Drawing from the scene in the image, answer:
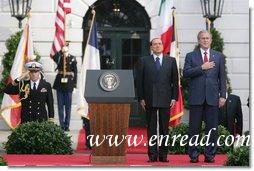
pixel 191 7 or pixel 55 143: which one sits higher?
pixel 191 7

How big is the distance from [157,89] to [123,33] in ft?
27.5

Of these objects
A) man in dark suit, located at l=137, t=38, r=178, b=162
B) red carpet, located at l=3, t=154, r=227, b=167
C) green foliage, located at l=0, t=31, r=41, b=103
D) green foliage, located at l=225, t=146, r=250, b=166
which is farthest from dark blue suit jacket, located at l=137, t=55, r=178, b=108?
green foliage, located at l=0, t=31, r=41, b=103

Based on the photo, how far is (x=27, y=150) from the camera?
12281 millimetres

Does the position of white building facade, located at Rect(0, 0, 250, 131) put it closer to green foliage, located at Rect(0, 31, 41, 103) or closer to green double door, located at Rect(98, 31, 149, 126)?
green foliage, located at Rect(0, 31, 41, 103)

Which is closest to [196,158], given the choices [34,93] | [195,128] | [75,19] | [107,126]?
[195,128]

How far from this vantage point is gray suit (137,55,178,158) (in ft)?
36.2

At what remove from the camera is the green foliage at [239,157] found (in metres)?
9.49

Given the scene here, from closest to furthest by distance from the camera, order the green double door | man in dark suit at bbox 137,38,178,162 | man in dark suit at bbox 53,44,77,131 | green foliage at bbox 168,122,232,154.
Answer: man in dark suit at bbox 137,38,178,162
green foliage at bbox 168,122,232,154
man in dark suit at bbox 53,44,77,131
the green double door

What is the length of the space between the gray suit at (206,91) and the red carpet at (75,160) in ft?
1.17

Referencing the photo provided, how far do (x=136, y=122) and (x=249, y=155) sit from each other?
10017 mm

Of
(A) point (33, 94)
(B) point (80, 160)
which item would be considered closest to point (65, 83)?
(A) point (33, 94)

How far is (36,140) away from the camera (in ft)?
40.2

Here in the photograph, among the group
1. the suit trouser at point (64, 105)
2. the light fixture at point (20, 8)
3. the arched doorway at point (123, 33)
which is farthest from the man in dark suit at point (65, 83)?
the arched doorway at point (123, 33)

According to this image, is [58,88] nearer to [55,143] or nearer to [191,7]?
[191,7]
